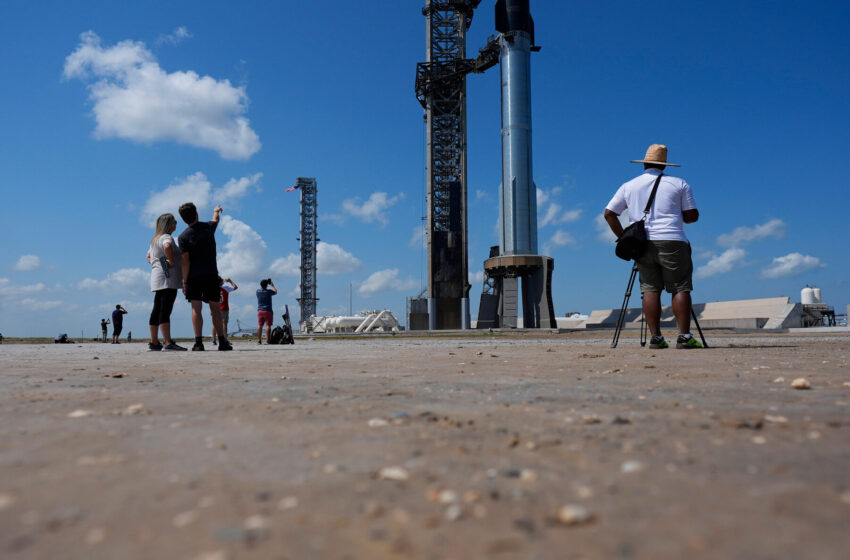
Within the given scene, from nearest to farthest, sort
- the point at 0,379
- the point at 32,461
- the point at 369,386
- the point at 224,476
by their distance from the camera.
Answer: the point at 224,476 < the point at 32,461 < the point at 369,386 < the point at 0,379

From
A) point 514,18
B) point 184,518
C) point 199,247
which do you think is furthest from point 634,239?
point 514,18

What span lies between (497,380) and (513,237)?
29.1 meters

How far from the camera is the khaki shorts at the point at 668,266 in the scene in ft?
19.7

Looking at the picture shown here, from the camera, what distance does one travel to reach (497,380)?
3.39 metres

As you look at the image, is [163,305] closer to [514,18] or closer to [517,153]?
[517,153]

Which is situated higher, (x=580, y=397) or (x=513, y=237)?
(x=513, y=237)

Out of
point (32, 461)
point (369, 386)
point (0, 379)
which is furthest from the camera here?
point (0, 379)

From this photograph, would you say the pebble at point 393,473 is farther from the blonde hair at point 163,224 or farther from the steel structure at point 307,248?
the steel structure at point 307,248

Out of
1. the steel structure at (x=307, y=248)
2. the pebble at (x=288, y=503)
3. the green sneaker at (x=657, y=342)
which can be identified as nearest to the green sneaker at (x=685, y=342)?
the green sneaker at (x=657, y=342)

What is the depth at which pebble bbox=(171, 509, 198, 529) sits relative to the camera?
3.34 ft

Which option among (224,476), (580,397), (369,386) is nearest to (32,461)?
(224,476)

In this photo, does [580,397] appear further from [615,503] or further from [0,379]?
[0,379]

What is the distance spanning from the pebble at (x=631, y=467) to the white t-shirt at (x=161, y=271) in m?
7.12

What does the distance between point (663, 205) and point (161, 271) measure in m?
6.17
